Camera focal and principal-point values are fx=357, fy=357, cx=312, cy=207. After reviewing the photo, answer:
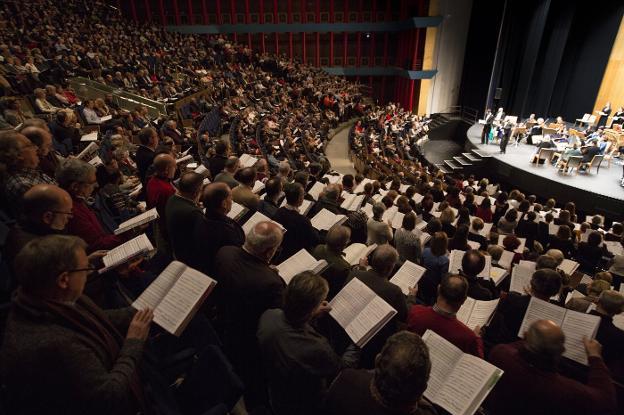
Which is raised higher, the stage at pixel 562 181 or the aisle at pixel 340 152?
the stage at pixel 562 181

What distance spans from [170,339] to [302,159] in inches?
286

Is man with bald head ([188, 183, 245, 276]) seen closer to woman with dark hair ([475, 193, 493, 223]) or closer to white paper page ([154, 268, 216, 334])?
white paper page ([154, 268, 216, 334])

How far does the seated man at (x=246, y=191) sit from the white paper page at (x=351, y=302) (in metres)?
1.81

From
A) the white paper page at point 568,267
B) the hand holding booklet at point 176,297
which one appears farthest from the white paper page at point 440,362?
the white paper page at point 568,267

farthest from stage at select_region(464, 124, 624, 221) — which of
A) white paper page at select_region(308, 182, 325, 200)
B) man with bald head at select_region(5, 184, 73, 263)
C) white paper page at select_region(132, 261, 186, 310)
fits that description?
man with bald head at select_region(5, 184, 73, 263)

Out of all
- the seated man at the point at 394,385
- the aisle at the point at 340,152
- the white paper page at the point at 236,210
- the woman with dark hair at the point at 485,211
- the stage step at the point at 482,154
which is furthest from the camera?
the stage step at the point at 482,154

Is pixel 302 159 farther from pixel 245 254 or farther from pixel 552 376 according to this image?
pixel 552 376

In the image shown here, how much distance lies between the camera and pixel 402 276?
3105 mm

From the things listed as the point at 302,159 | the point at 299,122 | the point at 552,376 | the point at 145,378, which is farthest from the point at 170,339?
the point at 299,122

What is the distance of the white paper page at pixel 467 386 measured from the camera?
1.85 meters

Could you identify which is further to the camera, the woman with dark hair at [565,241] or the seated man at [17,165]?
the woman with dark hair at [565,241]

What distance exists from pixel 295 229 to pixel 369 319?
1376 mm

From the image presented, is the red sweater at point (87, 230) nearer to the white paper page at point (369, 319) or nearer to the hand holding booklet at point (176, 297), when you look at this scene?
the hand holding booklet at point (176, 297)

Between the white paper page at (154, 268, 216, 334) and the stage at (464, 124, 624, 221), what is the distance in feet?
37.0
